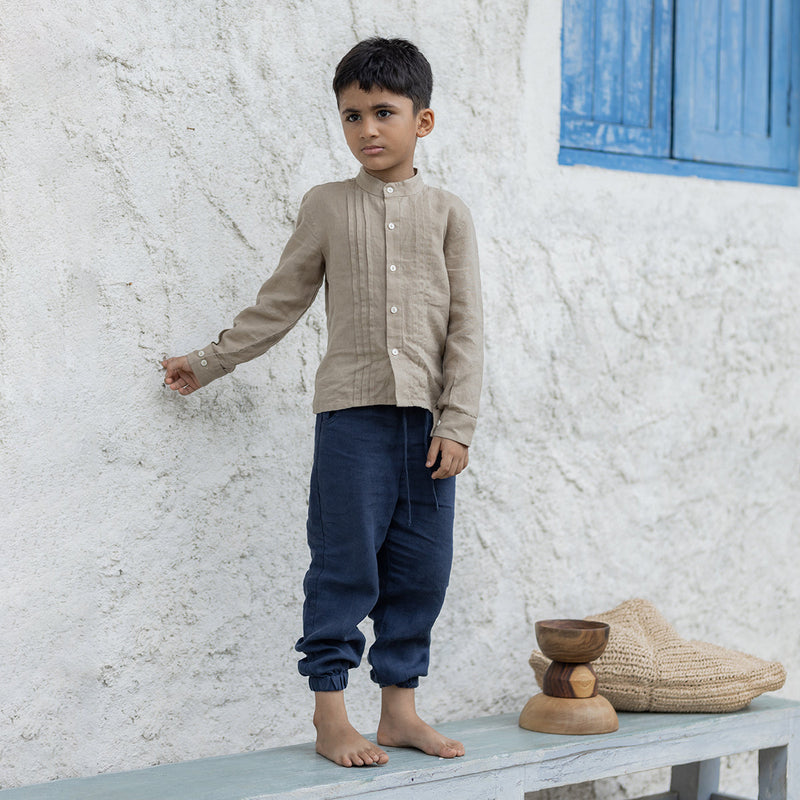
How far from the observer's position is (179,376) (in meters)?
2.08

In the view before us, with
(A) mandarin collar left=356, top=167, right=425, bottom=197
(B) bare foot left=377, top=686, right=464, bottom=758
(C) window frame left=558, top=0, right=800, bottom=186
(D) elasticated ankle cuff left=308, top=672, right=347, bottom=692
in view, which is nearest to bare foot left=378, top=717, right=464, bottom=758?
(B) bare foot left=377, top=686, right=464, bottom=758

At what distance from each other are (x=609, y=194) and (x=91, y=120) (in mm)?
1349

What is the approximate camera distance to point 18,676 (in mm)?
1965

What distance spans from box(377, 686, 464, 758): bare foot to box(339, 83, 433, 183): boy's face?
101cm

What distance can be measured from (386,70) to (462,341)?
1.67ft

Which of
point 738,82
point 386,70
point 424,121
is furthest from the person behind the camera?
point 738,82

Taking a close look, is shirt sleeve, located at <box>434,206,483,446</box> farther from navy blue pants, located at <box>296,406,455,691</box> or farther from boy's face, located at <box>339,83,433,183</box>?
boy's face, located at <box>339,83,433,183</box>

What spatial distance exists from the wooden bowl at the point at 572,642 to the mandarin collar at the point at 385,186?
3.11 ft

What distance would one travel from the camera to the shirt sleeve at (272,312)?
1.97 metres

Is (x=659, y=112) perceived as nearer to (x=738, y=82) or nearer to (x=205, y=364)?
(x=738, y=82)

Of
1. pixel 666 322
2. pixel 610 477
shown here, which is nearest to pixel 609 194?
pixel 666 322

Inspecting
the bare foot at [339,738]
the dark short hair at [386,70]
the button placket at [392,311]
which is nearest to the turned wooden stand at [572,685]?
the bare foot at [339,738]

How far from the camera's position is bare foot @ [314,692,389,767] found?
1914 millimetres

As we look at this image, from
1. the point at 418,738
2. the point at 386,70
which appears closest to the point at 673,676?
the point at 418,738
